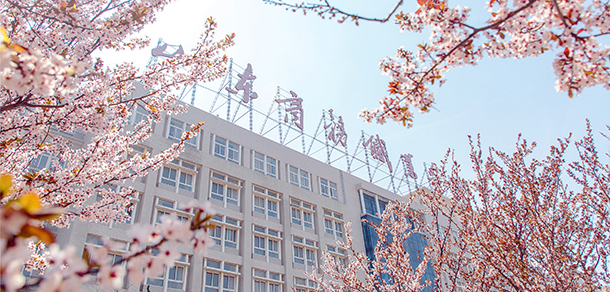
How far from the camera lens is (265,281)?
818 inches

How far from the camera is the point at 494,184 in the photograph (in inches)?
359

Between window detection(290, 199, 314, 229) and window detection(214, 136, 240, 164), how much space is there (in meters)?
5.00

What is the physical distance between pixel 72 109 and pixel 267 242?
59.5ft

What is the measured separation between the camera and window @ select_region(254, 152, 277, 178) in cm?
2504

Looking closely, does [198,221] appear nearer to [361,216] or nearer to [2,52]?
[2,52]

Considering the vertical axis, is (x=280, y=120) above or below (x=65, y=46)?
above

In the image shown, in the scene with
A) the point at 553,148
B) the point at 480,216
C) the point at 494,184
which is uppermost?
the point at 553,148

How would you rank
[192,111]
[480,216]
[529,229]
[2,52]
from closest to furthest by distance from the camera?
[2,52] < [529,229] < [480,216] < [192,111]

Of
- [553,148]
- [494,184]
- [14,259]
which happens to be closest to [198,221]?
[14,259]

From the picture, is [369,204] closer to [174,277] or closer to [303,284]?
[303,284]

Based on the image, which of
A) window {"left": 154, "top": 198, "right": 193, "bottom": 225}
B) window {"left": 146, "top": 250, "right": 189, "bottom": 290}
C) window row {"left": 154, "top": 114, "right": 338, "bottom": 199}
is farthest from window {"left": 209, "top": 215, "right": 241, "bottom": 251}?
window row {"left": 154, "top": 114, "right": 338, "bottom": 199}

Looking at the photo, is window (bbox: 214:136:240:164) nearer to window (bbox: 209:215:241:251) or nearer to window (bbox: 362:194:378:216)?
window (bbox: 209:215:241:251)

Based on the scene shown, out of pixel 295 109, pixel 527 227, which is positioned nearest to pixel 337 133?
pixel 295 109

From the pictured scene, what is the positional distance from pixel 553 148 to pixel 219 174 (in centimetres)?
1750
